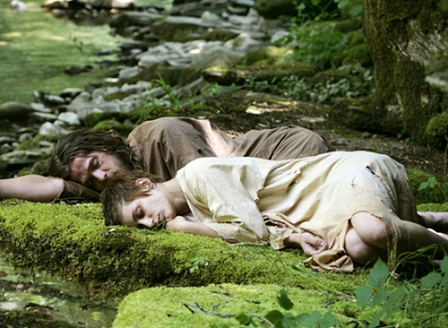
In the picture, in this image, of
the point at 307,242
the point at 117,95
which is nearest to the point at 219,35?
the point at 117,95

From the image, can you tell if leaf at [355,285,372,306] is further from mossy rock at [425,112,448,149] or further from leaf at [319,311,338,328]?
mossy rock at [425,112,448,149]

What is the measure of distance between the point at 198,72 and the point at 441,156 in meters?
5.91

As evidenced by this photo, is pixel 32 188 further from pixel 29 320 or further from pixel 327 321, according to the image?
pixel 327 321

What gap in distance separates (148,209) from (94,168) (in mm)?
1162

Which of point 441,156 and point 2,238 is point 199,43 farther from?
point 2,238

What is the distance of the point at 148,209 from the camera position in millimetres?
4105

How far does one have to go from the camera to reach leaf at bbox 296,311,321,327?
2438 millimetres

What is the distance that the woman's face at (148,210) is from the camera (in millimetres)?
4078

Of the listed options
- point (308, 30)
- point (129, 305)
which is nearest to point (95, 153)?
point (129, 305)

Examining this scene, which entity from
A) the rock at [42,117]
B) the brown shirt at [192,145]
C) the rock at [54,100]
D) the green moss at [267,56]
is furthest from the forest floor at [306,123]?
the rock at [54,100]

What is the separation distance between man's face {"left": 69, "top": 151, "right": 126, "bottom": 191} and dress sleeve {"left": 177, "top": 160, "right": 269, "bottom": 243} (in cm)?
109

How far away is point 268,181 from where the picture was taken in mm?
4266

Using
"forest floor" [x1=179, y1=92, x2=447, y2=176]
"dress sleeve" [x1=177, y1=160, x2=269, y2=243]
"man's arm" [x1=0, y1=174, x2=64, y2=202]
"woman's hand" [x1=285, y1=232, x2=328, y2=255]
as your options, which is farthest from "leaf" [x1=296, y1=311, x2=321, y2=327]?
"forest floor" [x1=179, y1=92, x2=447, y2=176]

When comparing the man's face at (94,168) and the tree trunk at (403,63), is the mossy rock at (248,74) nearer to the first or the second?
the tree trunk at (403,63)
